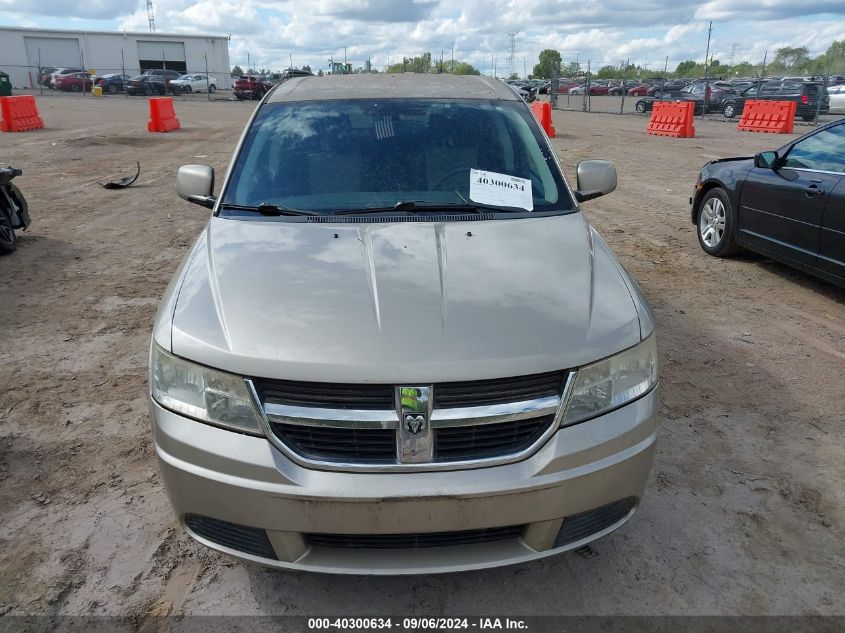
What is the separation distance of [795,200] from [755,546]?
402cm

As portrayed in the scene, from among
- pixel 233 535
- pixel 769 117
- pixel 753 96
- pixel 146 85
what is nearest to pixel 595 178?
pixel 233 535

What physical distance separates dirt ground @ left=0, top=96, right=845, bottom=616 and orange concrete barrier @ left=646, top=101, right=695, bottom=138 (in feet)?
45.9

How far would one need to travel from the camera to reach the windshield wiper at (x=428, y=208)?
308 centimetres

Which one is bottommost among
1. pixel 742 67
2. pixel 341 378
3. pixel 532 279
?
pixel 341 378

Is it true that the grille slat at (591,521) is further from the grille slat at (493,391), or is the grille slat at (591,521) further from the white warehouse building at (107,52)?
the white warehouse building at (107,52)

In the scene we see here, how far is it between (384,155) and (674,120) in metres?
18.8

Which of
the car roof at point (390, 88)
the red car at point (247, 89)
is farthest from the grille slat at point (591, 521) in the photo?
the red car at point (247, 89)

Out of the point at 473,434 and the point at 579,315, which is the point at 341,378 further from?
the point at 579,315

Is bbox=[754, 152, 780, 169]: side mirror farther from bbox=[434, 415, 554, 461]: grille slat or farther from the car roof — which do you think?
bbox=[434, 415, 554, 461]: grille slat

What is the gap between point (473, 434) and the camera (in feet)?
6.88

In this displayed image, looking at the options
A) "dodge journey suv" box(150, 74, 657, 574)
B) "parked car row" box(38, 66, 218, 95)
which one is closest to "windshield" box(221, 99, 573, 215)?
"dodge journey suv" box(150, 74, 657, 574)

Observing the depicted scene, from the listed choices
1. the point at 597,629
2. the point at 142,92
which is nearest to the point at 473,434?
the point at 597,629

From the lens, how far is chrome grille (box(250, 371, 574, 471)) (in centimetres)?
204

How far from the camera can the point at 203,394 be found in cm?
217
